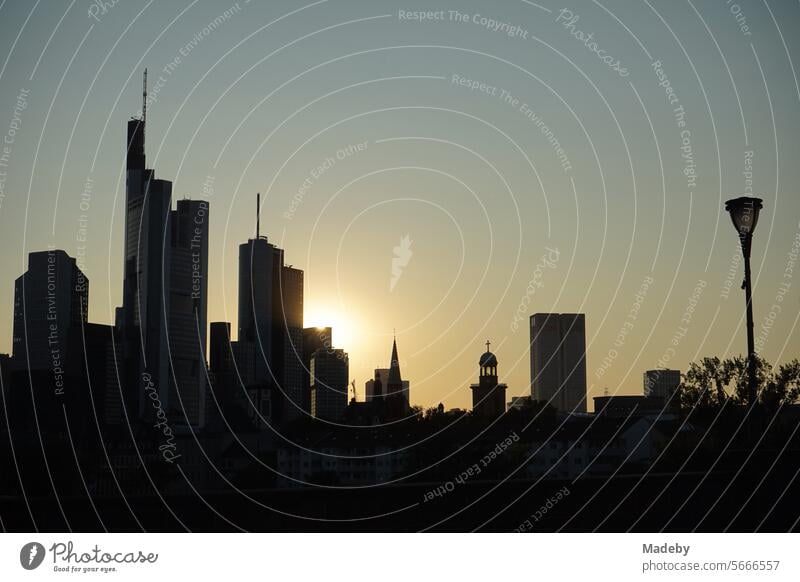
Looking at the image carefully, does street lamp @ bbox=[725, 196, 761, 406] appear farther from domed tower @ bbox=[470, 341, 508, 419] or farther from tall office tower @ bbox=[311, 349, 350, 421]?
tall office tower @ bbox=[311, 349, 350, 421]

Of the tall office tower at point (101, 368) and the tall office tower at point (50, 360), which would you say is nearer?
the tall office tower at point (50, 360)

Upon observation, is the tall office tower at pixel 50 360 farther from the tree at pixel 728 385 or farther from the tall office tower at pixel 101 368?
the tree at pixel 728 385

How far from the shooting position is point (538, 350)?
102062 millimetres

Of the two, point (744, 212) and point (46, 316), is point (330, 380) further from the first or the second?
point (744, 212)

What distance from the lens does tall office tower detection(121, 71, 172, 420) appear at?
155 m

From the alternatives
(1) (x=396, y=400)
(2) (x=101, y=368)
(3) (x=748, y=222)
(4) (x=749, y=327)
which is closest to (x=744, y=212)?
(3) (x=748, y=222)

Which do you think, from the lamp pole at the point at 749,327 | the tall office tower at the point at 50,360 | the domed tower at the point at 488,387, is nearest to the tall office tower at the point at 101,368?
the tall office tower at the point at 50,360

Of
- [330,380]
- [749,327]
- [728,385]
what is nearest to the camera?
[749,327]

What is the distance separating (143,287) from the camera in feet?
554

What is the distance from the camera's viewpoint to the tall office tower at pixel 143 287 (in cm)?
15488

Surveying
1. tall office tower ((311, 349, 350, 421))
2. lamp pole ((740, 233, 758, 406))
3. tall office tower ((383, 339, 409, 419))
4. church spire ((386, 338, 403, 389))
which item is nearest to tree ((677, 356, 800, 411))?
lamp pole ((740, 233, 758, 406))
